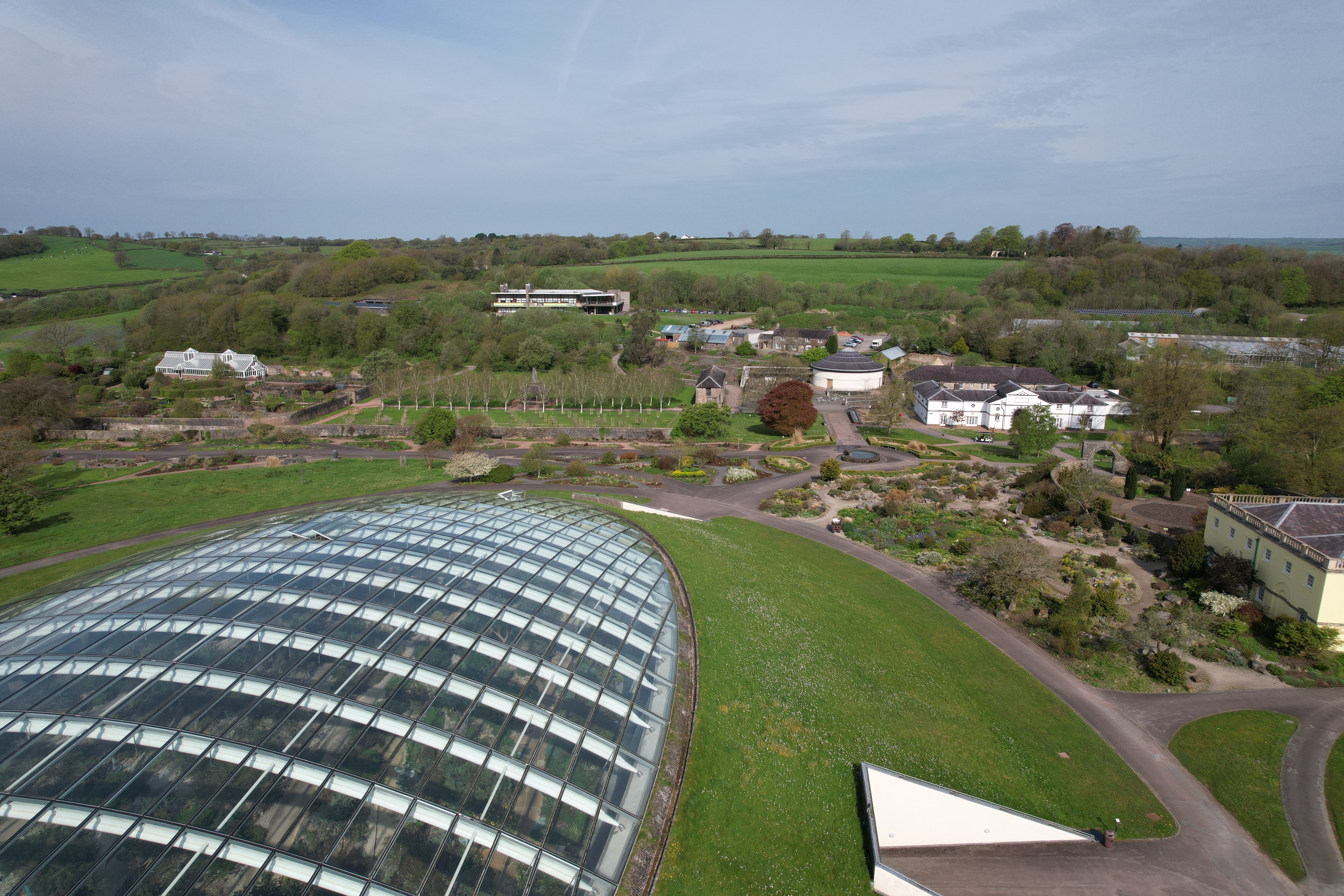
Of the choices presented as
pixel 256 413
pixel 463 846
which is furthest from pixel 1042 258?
pixel 463 846

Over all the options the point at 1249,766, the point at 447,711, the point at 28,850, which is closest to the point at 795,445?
the point at 1249,766

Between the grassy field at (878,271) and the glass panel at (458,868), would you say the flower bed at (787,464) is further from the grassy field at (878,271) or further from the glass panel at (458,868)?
the grassy field at (878,271)

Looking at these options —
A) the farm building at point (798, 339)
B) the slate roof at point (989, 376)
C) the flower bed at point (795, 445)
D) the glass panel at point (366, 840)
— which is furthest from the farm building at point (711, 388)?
the glass panel at point (366, 840)

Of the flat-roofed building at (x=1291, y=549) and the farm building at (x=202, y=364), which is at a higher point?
the farm building at (x=202, y=364)

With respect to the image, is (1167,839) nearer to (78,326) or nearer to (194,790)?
(194,790)

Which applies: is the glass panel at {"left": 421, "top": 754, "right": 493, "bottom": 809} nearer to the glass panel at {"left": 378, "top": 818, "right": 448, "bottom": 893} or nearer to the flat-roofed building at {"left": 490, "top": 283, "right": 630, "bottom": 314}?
the glass panel at {"left": 378, "top": 818, "right": 448, "bottom": 893}

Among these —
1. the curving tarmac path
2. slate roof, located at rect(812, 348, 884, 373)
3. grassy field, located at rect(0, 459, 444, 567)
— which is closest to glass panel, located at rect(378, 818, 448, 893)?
the curving tarmac path

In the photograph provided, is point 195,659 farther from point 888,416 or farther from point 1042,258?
point 1042,258

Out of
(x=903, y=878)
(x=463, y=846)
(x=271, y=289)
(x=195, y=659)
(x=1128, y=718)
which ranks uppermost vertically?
(x=271, y=289)
